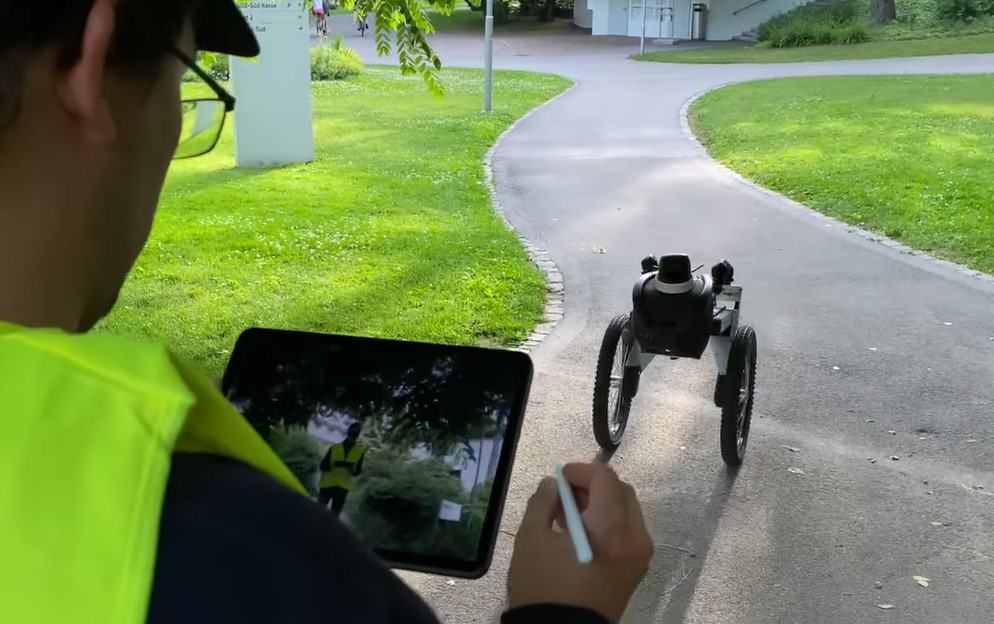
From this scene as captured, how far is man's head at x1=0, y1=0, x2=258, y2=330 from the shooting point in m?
0.79

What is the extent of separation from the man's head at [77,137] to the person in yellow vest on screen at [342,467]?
0.47 metres

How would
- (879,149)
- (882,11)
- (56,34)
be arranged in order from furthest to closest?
(882,11)
(879,149)
(56,34)

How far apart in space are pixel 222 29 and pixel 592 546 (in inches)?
24.3

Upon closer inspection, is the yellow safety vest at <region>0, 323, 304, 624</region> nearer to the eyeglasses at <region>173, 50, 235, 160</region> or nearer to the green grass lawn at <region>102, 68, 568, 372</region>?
the eyeglasses at <region>173, 50, 235, 160</region>

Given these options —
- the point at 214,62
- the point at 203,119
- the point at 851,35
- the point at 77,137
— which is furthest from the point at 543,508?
the point at 851,35

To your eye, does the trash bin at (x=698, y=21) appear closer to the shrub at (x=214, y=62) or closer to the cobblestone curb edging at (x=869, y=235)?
the cobblestone curb edging at (x=869, y=235)

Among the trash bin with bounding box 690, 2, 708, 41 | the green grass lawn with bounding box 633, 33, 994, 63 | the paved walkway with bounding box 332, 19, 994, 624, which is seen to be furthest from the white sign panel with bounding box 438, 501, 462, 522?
the trash bin with bounding box 690, 2, 708, 41

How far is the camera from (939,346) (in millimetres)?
6543

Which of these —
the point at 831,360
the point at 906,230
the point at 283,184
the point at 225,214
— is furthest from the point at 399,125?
the point at 831,360

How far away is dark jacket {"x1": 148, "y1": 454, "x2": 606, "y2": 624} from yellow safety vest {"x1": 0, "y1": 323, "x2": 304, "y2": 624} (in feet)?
0.05

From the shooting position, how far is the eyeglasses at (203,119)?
44.6 inches

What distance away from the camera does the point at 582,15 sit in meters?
43.0

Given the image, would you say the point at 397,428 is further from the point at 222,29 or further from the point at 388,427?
the point at 222,29

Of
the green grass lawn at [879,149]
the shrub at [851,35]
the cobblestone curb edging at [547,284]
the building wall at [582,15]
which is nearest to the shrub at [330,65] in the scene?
the green grass lawn at [879,149]
